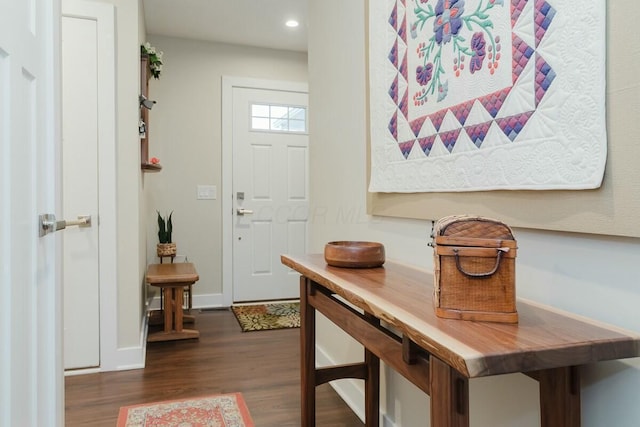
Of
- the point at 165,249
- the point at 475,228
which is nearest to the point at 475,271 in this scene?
the point at 475,228

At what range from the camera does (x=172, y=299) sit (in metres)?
3.23

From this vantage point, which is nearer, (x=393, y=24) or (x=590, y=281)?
(x=590, y=281)

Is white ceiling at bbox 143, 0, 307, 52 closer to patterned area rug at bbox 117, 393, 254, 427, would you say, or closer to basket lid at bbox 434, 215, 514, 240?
patterned area rug at bbox 117, 393, 254, 427

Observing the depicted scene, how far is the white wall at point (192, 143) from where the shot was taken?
3939mm

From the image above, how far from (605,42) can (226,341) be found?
288cm

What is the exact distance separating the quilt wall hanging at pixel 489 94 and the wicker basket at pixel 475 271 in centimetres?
23

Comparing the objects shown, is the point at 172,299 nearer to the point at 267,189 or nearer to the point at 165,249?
the point at 165,249

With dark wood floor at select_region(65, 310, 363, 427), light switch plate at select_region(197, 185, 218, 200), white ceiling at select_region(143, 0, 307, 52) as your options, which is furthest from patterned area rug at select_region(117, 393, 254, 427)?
white ceiling at select_region(143, 0, 307, 52)

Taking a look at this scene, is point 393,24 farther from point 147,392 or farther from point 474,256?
point 147,392

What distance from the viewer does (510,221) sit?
1.07 m

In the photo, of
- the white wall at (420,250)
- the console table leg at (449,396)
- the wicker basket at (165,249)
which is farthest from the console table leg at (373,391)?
the wicker basket at (165,249)

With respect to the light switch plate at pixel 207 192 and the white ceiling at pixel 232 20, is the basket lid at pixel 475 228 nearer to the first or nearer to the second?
the white ceiling at pixel 232 20

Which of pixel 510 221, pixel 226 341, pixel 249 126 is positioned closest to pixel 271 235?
pixel 249 126

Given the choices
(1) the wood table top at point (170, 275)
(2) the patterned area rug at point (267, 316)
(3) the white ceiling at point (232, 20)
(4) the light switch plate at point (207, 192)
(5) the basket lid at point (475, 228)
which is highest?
(3) the white ceiling at point (232, 20)
